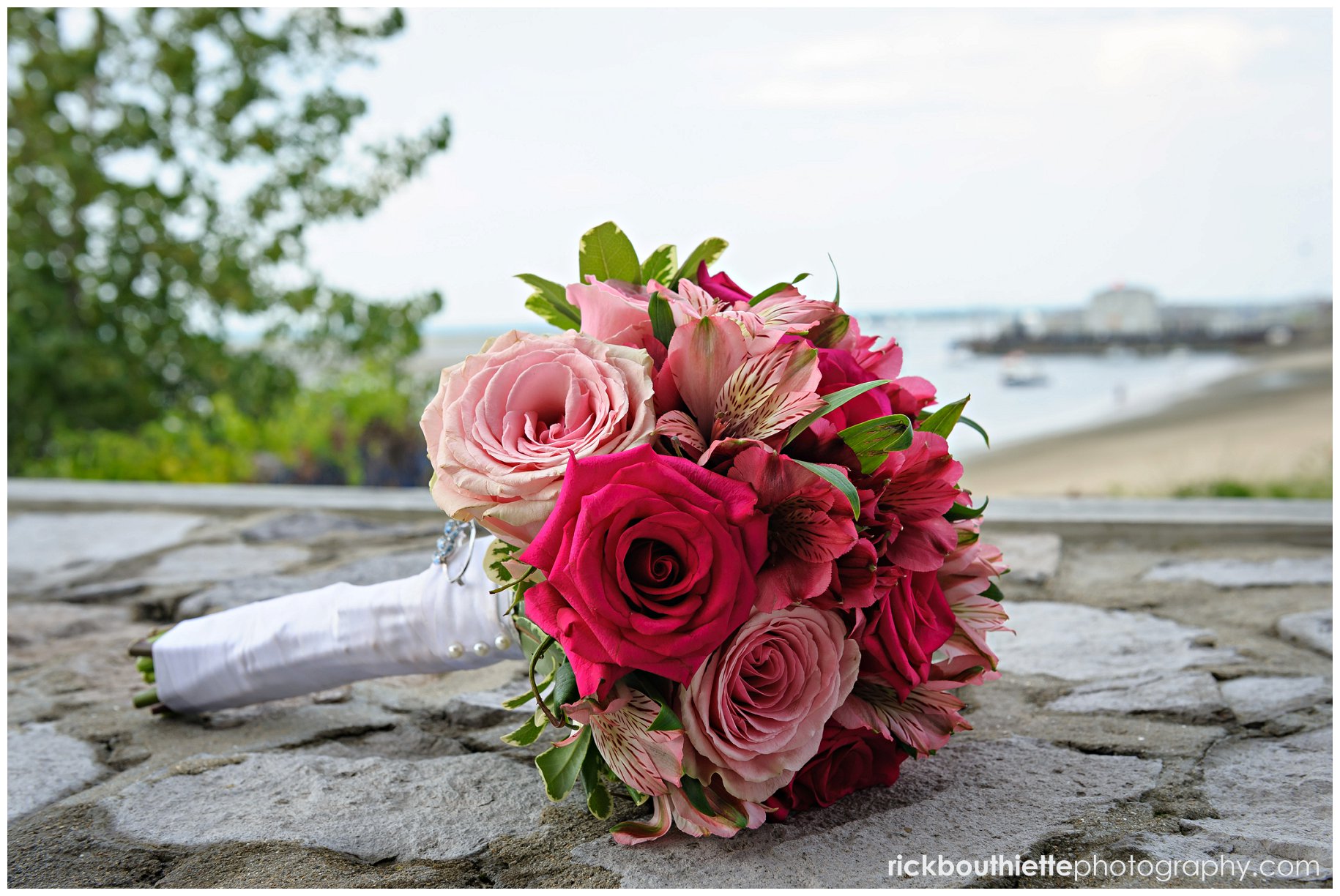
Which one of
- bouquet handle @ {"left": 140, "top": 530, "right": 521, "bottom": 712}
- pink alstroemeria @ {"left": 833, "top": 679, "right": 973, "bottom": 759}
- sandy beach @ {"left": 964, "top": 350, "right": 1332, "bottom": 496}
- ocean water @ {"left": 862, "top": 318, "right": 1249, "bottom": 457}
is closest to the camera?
pink alstroemeria @ {"left": 833, "top": 679, "right": 973, "bottom": 759}

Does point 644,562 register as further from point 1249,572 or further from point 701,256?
point 1249,572

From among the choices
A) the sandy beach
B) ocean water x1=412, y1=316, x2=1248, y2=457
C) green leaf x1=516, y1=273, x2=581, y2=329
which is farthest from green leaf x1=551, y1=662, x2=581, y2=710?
ocean water x1=412, y1=316, x2=1248, y2=457

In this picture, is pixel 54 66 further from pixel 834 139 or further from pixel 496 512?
pixel 834 139

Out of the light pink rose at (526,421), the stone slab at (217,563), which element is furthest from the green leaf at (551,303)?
the stone slab at (217,563)

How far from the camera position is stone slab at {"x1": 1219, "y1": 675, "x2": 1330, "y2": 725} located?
1552 millimetres

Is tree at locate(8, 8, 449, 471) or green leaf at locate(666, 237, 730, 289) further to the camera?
tree at locate(8, 8, 449, 471)

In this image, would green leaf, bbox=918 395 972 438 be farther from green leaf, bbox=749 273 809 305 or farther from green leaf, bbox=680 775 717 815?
green leaf, bbox=680 775 717 815

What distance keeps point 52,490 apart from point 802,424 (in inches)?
137

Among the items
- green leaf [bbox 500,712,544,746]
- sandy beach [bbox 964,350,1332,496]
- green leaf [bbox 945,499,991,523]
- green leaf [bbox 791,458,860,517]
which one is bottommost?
sandy beach [bbox 964,350,1332,496]

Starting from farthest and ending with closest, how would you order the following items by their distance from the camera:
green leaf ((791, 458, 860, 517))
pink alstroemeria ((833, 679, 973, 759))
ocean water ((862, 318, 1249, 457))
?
ocean water ((862, 318, 1249, 457)), pink alstroemeria ((833, 679, 973, 759)), green leaf ((791, 458, 860, 517))

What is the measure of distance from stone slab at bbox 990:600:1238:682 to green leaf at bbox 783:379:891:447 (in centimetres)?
96

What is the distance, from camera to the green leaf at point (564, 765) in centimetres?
117

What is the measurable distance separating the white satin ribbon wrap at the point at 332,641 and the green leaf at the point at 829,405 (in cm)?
57

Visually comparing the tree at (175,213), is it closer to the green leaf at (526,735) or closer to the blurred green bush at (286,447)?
the blurred green bush at (286,447)
